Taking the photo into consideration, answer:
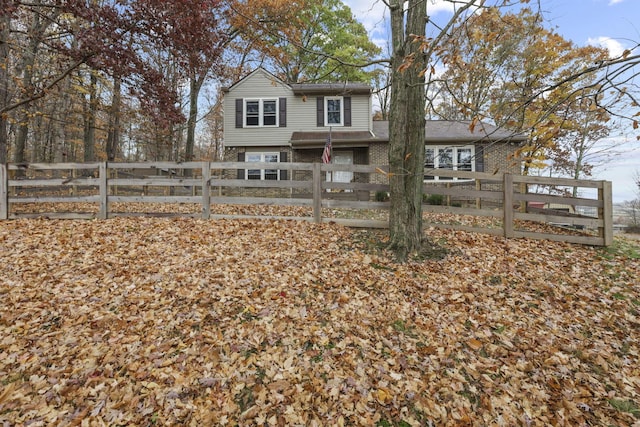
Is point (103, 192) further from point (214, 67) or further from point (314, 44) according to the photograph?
point (314, 44)

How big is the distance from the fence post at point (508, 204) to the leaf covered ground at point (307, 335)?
3.47 feet

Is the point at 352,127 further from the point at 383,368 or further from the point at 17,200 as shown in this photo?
the point at 383,368

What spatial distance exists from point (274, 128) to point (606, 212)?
13.7 meters

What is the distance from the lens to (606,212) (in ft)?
19.1

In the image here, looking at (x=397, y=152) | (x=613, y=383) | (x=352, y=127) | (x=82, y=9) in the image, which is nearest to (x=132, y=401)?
(x=613, y=383)

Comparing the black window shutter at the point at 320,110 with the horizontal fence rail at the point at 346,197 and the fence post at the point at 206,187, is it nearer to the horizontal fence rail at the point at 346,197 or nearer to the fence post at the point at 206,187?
the horizontal fence rail at the point at 346,197

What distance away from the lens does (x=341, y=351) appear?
2.93m

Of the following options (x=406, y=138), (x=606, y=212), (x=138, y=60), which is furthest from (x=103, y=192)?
(x=606, y=212)

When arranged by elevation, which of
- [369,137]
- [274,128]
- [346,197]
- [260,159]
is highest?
[274,128]

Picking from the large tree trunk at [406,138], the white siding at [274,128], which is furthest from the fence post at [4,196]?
the white siding at [274,128]

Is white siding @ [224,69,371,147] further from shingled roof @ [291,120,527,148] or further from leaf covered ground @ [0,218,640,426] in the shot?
leaf covered ground @ [0,218,640,426]

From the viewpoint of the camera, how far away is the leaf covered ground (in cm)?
235

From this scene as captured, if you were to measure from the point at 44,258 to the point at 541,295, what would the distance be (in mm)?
7035

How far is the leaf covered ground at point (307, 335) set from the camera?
2.35 meters
